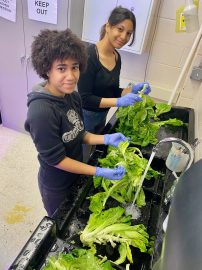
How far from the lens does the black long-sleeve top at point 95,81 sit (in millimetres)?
1680

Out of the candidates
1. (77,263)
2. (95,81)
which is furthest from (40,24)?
(77,263)

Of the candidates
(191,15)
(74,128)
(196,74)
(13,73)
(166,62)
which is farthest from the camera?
(13,73)

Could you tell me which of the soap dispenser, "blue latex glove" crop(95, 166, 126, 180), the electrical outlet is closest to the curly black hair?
"blue latex glove" crop(95, 166, 126, 180)

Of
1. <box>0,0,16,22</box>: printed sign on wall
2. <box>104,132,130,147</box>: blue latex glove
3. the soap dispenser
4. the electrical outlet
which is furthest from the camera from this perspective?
<box>0,0,16,22</box>: printed sign on wall

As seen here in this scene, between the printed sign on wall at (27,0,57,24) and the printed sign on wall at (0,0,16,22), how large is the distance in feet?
0.54

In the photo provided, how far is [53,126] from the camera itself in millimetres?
1103

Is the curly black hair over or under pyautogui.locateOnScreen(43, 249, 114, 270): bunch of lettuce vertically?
over

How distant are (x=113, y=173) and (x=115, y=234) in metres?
0.28

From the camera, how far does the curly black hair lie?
Result: 1.11 m

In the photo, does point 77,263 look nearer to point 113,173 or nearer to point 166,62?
point 113,173

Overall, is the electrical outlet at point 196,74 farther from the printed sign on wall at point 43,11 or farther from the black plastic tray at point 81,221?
the printed sign on wall at point 43,11

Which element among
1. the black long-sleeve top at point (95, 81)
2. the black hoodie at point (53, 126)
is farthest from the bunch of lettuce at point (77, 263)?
the black long-sleeve top at point (95, 81)

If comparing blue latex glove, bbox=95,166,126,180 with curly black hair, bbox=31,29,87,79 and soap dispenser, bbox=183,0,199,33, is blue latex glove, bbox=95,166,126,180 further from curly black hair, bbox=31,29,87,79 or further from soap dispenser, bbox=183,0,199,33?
soap dispenser, bbox=183,0,199,33

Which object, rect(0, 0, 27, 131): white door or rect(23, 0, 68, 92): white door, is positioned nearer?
rect(23, 0, 68, 92): white door
